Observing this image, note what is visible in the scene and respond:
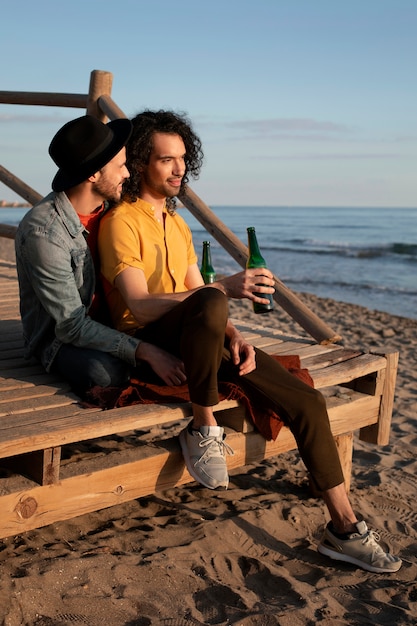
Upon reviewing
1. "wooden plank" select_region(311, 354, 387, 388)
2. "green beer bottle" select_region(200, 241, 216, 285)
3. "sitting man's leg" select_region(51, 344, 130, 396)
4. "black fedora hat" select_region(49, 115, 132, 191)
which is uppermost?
"black fedora hat" select_region(49, 115, 132, 191)

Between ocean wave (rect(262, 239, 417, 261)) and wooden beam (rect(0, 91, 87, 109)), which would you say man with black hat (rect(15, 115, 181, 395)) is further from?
ocean wave (rect(262, 239, 417, 261))

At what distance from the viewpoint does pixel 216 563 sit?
2.91 meters

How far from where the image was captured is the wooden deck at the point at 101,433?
2.53 metres

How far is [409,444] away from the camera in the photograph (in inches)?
186

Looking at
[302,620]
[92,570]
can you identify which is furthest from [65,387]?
[302,620]

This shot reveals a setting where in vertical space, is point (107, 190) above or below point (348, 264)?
above

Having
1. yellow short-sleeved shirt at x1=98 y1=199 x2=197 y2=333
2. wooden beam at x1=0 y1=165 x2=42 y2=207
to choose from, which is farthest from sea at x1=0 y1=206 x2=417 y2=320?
yellow short-sleeved shirt at x1=98 y1=199 x2=197 y2=333

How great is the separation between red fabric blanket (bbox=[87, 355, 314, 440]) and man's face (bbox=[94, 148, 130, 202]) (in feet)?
2.63

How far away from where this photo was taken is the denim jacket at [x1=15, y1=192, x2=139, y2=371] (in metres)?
2.88

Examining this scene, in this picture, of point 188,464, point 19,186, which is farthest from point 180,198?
point 19,186

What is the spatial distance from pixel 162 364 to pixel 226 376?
322 mm

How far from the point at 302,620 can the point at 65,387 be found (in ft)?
4.36

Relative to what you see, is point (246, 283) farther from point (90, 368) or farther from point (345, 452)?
point (345, 452)

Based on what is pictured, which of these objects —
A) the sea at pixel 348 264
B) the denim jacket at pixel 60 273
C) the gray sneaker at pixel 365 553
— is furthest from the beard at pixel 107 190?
the sea at pixel 348 264
